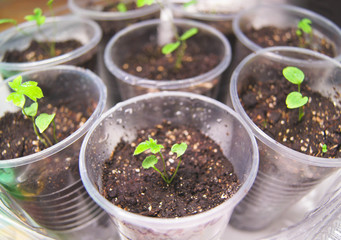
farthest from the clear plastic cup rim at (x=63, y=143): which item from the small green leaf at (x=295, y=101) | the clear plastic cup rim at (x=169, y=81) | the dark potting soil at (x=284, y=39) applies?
the dark potting soil at (x=284, y=39)

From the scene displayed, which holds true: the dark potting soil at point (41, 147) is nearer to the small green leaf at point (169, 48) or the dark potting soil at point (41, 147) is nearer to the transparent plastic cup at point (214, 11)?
the small green leaf at point (169, 48)

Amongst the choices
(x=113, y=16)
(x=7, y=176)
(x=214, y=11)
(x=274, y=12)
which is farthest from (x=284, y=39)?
(x=7, y=176)

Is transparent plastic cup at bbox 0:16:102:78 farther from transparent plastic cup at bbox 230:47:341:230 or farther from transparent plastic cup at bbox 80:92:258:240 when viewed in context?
transparent plastic cup at bbox 230:47:341:230

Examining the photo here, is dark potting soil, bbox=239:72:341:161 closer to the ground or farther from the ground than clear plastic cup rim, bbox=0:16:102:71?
closer to the ground

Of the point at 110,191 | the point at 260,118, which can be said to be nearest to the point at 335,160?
the point at 260,118

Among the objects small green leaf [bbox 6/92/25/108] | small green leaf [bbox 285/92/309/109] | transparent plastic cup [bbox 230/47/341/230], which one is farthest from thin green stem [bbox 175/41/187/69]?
small green leaf [bbox 6/92/25/108]

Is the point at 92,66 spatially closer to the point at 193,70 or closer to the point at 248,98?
the point at 193,70
